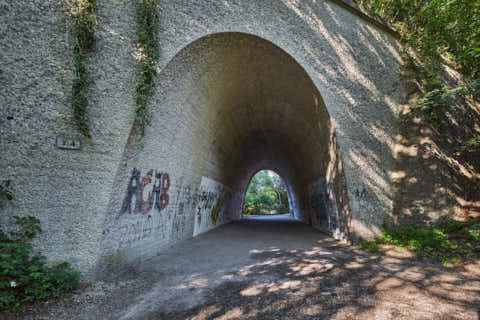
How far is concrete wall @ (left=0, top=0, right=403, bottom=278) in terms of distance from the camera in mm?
3717

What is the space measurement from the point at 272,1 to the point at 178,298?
300 inches

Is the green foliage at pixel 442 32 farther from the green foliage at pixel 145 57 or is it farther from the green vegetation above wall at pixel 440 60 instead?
the green foliage at pixel 145 57

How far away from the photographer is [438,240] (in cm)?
557

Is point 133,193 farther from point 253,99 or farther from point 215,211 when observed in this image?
point 215,211

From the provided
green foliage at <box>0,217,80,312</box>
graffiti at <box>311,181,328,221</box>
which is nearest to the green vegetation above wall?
graffiti at <box>311,181,328,221</box>

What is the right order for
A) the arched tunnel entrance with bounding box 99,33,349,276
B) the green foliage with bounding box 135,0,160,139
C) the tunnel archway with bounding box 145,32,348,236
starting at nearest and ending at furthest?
the green foliage with bounding box 135,0,160,139, the arched tunnel entrance with bounding box 99,33,349,276, the tunnel archway with bounding box 145,32,348,236

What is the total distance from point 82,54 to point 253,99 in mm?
6072

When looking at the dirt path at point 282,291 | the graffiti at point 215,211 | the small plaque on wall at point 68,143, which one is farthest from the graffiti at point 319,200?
the small plaque on wall at point 68,143

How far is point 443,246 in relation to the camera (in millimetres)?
5398

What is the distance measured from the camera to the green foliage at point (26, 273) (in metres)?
2.98

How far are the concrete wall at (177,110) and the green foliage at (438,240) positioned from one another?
1.50ft

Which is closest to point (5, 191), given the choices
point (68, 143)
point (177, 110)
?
point (68, 143)

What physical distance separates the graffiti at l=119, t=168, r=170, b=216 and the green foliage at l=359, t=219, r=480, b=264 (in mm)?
5822

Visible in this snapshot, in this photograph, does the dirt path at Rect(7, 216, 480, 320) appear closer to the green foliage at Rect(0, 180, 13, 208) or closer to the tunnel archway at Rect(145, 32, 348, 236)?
the green foliage at Rect(0, 180, 13, 208)
